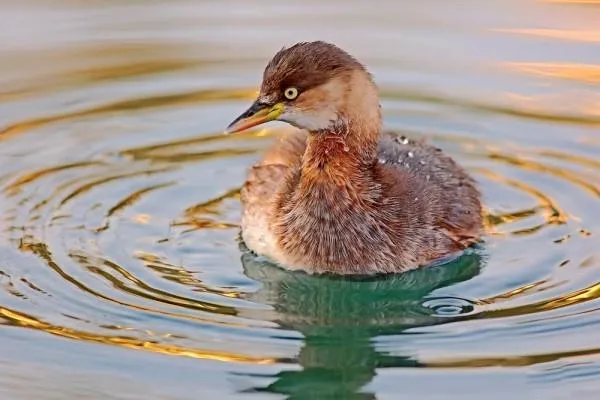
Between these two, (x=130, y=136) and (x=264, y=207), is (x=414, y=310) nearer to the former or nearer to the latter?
(x=264, y=207)

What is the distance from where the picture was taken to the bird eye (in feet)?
24.5

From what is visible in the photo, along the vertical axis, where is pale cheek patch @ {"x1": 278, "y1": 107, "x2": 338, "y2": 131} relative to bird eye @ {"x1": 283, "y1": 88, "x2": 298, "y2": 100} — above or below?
below

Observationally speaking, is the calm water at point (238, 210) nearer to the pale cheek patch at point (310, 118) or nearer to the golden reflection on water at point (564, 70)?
the golden reflection on water at point (564, 70)

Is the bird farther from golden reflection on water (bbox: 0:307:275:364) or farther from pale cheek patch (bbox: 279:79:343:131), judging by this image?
golden reflection on water (bbox: 0:307:275:364)

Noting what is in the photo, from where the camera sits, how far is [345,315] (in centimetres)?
725

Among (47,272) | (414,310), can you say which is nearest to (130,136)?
(47,272)

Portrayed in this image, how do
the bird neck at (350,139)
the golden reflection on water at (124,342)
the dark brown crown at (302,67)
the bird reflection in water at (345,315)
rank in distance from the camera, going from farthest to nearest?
the bird neck at (350,139) → the dark brown crown at (302,67) → the golden reflection on water at (124,342) → the bird reflection in water at (345,315)

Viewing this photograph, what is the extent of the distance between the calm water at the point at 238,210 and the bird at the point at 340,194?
12cm

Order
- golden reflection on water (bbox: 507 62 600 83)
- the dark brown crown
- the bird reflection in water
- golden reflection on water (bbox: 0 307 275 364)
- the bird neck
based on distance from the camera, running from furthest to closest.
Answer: golden reflection on water (bbox: 507 62 600 83), the bird neck, the dark brown crown, golden reflection on water (bbox: 0 307 275 364), the bird reflection in water

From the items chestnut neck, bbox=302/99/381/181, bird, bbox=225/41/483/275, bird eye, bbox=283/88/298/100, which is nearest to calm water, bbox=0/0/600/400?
bird, bbox=225/41/483/275

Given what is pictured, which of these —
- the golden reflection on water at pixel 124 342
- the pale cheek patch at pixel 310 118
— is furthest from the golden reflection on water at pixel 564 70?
the golden reflection on water at pixel 124 342

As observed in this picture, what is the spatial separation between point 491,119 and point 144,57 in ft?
8.40

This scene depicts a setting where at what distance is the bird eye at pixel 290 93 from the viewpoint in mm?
7461

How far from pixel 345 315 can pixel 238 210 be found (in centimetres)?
154
